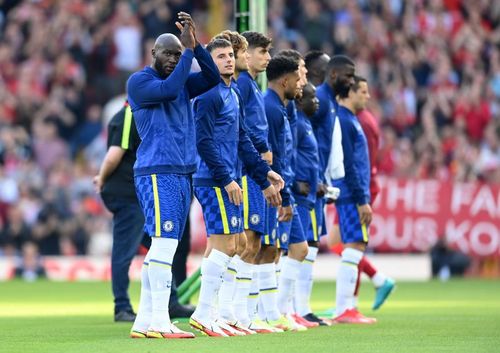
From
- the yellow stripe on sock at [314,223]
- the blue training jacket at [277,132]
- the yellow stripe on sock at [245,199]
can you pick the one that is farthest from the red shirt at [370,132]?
the yellow stripe on sock at [245,199]

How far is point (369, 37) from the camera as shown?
99.8 feet

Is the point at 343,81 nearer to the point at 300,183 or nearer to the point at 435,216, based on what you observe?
the point at 300,183

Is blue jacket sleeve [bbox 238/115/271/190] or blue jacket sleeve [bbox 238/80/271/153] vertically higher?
blue jacket sleeve [bbox 238/80/271/153]

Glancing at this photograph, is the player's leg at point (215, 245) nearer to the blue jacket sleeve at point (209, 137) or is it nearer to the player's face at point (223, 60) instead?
the blue jacket sleeve at point (209, 137)

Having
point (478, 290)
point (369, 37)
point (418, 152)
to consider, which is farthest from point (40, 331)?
point (369, 37)

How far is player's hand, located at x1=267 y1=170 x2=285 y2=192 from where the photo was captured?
11.9 metres

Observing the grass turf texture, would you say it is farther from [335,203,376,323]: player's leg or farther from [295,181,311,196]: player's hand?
[295,181,311,196]: player's hand

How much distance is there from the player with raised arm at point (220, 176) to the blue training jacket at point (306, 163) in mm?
1700

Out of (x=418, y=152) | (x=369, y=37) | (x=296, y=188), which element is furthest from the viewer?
(x=369, y=37)

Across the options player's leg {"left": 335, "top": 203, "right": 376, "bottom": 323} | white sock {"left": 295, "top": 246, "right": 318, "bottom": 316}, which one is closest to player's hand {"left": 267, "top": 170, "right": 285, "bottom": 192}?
white sock {"left": 295, "top": 246, "right": 318, "bottom": 316}

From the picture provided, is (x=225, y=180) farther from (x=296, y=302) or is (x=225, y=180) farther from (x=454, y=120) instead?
(x=454, y=120)

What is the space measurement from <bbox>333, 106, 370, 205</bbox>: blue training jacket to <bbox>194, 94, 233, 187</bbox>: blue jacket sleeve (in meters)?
3.01

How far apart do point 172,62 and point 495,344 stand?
3434 millimetres

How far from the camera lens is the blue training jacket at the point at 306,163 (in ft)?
44.8
